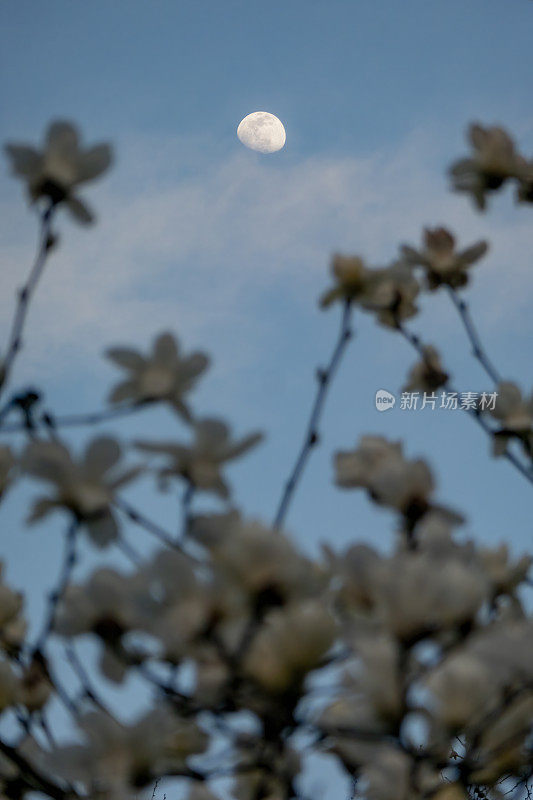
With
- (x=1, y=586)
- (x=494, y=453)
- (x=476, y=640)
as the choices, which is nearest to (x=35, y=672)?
(x=1, y=586)

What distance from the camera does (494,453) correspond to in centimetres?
114

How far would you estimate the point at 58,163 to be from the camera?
970 millimetres

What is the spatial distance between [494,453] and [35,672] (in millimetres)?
692

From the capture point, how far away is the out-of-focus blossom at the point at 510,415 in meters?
1.14

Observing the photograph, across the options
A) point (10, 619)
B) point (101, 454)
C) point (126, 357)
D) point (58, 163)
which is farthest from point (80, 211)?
point (10, 619)

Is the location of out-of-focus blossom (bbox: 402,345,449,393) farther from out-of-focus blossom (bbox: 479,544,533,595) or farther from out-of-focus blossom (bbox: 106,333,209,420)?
out-of-focus blossom (bbox: 106,333,209,420)

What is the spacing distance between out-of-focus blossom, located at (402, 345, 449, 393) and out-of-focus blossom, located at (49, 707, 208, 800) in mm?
830

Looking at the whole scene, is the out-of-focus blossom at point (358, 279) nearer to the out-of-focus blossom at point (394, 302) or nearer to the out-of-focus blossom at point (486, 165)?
the out-of-focus blossom at point (394, 302)

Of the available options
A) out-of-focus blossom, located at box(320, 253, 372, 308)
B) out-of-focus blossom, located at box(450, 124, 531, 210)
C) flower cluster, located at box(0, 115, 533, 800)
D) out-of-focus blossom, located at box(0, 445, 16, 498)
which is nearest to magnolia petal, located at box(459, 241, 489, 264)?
out-of-focus blossom, located at box(450, 124, 531, 210)

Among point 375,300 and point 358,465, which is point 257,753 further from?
point 375,300

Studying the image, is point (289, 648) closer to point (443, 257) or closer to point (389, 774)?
point (389, 774)

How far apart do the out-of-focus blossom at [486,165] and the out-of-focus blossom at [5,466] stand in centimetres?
93

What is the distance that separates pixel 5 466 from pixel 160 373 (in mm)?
287

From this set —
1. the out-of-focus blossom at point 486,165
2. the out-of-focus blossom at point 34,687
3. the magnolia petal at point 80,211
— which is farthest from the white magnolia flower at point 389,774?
the out-of-focus blossom at point 486,165
